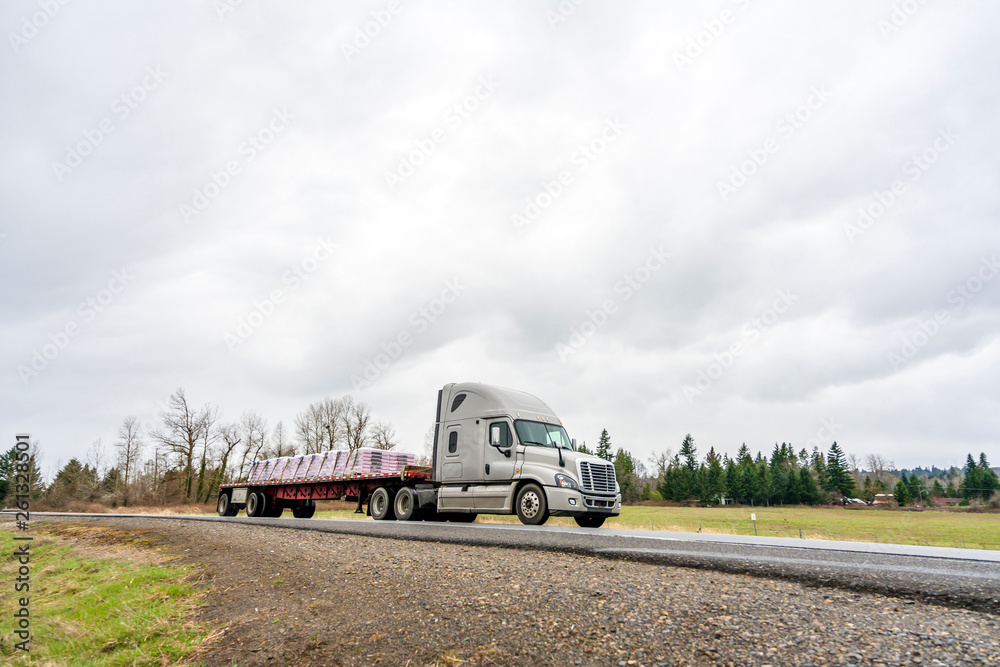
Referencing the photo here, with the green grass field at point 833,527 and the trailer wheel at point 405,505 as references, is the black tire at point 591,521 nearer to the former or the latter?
the green grass field at point 833,527

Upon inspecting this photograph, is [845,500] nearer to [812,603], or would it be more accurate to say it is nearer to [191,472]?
[191,472]

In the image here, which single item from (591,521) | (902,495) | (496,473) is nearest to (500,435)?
(496,473)

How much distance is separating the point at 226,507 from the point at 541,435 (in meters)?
19.8

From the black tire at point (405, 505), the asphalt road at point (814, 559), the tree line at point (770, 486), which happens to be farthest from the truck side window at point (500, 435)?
the tree line at point (770, 486)

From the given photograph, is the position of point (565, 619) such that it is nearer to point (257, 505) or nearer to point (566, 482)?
point (566, 482)

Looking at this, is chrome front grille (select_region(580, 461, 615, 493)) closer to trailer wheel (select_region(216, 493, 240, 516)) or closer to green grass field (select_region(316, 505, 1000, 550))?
green grass field (select_region(316, 505, 1000, 550))

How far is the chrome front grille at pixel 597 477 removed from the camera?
13.8 meters

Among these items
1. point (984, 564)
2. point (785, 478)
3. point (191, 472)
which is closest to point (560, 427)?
point (984, 564)

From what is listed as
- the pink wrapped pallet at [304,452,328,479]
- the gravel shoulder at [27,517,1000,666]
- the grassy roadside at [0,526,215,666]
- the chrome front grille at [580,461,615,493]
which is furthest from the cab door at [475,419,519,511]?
the pink wrapped pallet at [304,452,328,479]

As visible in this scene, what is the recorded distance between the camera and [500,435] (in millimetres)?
15062

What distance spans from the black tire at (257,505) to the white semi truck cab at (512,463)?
1204cm

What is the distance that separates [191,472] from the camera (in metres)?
54.0

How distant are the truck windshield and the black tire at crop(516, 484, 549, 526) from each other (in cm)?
124

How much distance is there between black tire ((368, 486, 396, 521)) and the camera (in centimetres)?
1775
